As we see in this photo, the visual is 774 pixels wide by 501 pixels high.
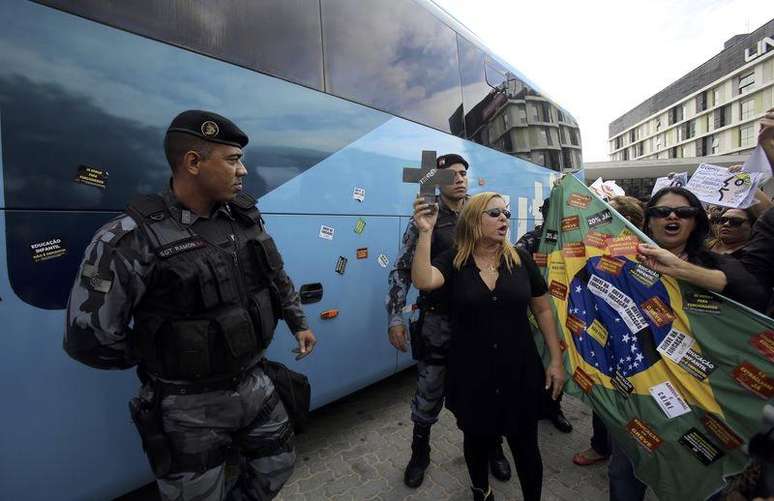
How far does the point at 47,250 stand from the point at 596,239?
280cm

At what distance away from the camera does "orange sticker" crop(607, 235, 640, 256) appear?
2.02 m

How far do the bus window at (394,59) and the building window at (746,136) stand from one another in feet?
189

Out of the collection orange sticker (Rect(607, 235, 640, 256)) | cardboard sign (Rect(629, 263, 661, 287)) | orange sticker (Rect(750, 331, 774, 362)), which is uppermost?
orange sticker (Rect(607, 235, 640, 256))

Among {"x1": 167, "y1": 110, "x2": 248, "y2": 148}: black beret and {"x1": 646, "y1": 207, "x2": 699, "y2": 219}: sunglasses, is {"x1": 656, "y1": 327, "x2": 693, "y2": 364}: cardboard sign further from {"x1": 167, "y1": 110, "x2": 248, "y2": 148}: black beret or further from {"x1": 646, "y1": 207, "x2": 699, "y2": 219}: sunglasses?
{"x1": 167, "y1": 110, "x2": 248, "y2": 148}: black beret

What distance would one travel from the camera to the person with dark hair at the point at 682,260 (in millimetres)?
1727

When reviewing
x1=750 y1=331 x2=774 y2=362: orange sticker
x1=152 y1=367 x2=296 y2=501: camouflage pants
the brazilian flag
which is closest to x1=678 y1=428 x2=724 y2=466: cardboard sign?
the brazilian flag

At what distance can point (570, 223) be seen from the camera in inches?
97.0

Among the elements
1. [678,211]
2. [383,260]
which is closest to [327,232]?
[383,260]

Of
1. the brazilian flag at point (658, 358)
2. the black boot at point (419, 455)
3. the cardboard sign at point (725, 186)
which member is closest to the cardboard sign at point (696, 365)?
the brazilian flag at point (658, 358)

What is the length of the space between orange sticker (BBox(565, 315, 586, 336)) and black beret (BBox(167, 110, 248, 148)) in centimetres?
213

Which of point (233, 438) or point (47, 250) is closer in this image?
point (47, 250)

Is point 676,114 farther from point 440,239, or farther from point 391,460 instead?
point 391,460

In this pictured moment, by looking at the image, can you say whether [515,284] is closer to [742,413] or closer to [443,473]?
[742,413]

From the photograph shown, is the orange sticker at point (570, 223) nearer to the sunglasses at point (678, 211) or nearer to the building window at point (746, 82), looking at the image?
the sunglasses at point (678, 211)
